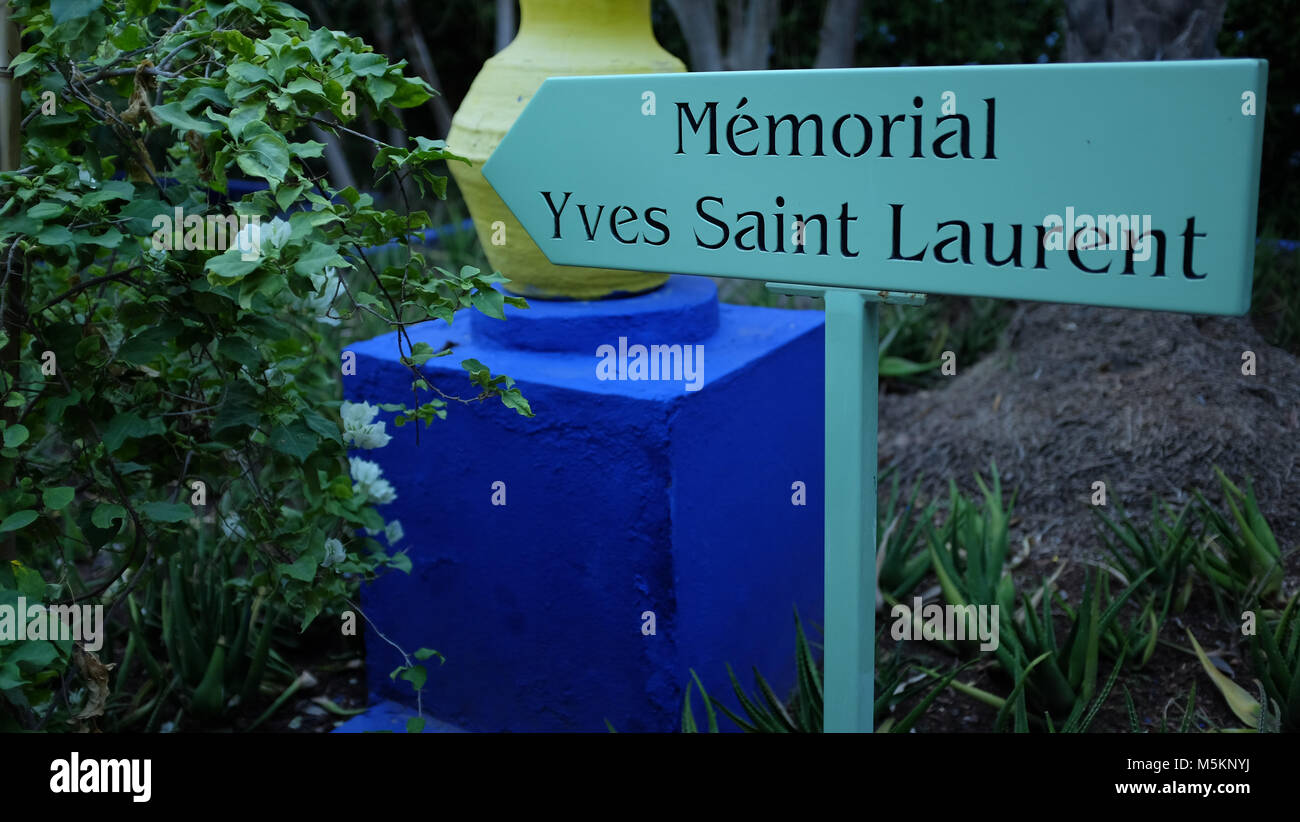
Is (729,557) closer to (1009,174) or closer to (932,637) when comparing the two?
(932,637)

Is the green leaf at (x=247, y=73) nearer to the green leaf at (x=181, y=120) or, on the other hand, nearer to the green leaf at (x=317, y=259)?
the green leaf at (x=181, y=120)

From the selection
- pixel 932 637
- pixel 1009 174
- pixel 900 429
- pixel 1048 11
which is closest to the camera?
pixel 1009 174

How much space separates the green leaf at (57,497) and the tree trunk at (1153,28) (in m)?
3.91

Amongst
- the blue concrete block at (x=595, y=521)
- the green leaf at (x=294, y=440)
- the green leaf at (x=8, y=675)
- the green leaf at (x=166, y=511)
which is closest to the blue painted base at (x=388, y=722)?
the blue concrete block at (x=595, y=521)

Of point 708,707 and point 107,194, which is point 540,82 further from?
point 708,707

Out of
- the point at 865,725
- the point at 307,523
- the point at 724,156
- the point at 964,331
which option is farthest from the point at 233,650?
the point at 964,331

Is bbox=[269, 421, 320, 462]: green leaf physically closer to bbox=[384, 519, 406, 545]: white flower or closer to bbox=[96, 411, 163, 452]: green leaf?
bbox=[96, 411, 163, 452]: green leaf

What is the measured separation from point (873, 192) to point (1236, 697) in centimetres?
152

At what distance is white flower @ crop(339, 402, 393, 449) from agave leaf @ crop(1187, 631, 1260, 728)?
1.65 m

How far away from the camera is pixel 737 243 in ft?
4.84

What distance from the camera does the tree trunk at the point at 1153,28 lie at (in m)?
4.21

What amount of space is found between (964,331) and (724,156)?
11.5 ft

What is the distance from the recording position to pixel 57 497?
5.55ft

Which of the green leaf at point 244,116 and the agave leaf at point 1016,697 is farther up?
the green leaf at point 244,116
